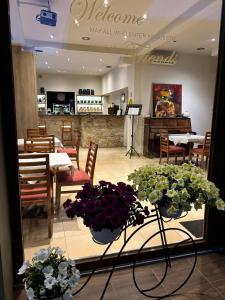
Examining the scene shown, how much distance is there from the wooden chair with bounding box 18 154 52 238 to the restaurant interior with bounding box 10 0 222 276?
0.01 meters

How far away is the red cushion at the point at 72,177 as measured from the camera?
2797 mm

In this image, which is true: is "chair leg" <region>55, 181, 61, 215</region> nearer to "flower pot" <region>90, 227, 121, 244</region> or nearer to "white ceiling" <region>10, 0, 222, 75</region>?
"flower pot" <region>90, 227, 121, 244</region>

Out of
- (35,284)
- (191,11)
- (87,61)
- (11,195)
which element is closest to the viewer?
(35,284)

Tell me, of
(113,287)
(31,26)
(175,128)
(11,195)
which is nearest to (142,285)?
(113,287)

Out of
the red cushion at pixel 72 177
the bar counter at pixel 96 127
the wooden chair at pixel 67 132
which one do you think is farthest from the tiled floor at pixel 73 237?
the wooden chair at pixel 67 132

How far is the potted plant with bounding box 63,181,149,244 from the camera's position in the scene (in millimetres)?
1163

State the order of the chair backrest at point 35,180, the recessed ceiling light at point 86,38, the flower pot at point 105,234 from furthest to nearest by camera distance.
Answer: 1. the recessed ceiling light at point 86,38
2. the chair backrest at point 35,180
3. the flower pot at point 105,234

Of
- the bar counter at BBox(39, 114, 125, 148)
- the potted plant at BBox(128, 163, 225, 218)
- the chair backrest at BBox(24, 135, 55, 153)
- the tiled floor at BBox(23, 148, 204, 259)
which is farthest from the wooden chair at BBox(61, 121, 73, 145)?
the potted plant at BBox(128, 163, 225, 218)

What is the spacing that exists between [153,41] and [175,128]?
8.07ft

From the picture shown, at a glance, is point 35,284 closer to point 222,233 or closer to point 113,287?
point 113,287

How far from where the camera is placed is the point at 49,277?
1.12 meters

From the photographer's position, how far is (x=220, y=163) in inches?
80.6

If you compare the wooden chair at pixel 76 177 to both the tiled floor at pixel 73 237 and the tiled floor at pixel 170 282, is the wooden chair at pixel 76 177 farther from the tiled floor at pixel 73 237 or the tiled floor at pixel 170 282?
the tiled floor at pixel 170 282

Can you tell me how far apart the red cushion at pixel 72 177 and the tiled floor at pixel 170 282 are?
1188mm
